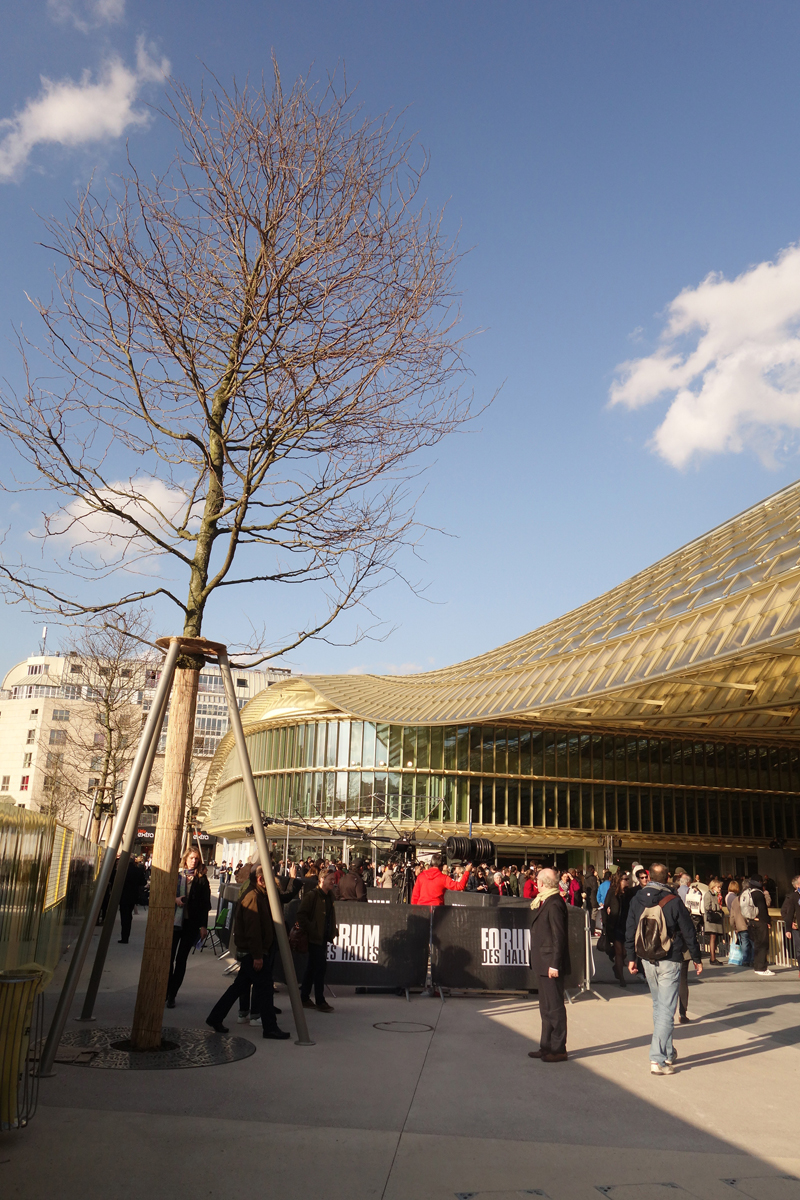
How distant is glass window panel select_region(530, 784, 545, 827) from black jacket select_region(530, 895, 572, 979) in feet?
127

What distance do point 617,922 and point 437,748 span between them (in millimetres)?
31873

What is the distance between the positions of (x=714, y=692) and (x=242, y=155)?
970 inches

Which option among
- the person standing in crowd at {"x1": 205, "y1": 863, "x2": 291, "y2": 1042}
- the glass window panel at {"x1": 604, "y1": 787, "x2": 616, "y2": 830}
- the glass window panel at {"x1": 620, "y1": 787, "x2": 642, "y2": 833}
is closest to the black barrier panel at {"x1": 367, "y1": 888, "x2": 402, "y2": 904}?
the person standing in crowd at {"x1": 205, "y1": 863, "x2": 291, "y2": 1042}

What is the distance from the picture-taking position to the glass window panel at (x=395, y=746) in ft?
157

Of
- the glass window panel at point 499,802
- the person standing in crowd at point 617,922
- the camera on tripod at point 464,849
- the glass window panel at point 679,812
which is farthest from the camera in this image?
the glass window panel at point 679,812

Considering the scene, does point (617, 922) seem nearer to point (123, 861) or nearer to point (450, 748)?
point (123, 861)

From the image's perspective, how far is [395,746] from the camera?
48.2 meters

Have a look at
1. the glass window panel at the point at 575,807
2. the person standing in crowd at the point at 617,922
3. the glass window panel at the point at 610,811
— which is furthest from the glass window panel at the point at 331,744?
the person standing in crowd at the point at 617,922

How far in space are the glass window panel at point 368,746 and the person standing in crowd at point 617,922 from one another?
32.8 meters

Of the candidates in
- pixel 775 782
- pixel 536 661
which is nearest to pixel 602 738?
pixel 775 782

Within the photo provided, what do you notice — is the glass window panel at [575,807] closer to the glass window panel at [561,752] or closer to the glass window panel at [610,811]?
the glass window panel at [561,752]

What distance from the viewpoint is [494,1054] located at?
8562 millimetres

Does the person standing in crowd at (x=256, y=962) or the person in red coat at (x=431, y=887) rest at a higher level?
the person in red coat at (x=431, y=887)

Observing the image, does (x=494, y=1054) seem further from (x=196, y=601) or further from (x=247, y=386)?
(x=247, y=386)
